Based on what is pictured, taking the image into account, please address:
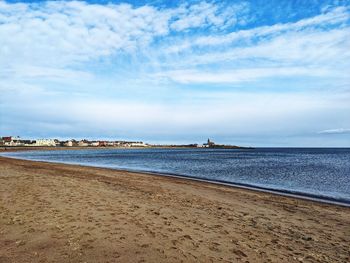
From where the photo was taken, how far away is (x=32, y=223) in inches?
368

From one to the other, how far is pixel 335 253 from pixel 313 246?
62 cm

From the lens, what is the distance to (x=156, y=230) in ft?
30.4

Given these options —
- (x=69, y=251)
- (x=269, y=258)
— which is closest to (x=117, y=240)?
(x=69, y=251)

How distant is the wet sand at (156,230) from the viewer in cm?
739

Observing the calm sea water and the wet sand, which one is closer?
the wet sand

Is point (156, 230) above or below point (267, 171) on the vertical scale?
above

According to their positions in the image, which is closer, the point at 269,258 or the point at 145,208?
the point at 269,258

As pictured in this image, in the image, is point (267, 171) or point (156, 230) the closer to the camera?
point (156, 230)

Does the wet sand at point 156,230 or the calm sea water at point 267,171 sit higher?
the wet sand at point 156,230

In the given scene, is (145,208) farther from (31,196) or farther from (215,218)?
(31,196)

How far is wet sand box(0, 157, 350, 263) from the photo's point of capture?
7.39 meters

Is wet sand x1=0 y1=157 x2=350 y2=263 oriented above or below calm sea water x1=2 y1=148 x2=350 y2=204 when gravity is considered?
above

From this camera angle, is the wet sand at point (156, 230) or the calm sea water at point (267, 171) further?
the calm sea water at point (267, 171)

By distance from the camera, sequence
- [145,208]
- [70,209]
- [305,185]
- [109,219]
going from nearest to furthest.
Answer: [109,219] < [70,209] < [145,208] < [305,185]
